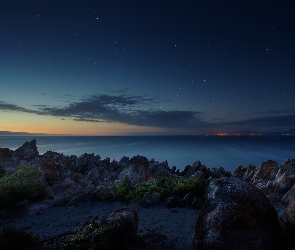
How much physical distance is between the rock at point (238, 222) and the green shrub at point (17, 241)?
17.3 ft

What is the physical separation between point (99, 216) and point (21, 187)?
5.89m

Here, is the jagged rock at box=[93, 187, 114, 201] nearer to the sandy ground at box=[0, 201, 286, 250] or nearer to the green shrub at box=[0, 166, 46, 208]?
the sandy ground at box=[0, 201, 286, 250]

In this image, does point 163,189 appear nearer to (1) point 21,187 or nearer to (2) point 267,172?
(1) point 21,187

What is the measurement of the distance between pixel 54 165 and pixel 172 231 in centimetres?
1331

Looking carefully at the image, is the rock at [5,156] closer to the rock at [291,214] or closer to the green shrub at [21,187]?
the green shrub at [21,187]

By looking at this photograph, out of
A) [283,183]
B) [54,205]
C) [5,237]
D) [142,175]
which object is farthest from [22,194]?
[283,183]

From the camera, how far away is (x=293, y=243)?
21.8 ft

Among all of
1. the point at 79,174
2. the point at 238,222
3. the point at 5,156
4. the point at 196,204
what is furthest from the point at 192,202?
the point at 5,156

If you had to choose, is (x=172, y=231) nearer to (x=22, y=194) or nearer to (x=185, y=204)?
(x=185, y=204)

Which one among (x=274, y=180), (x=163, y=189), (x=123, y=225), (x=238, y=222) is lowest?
(x=163, y=189)

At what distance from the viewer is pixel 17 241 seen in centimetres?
735

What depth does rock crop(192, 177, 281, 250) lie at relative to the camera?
612 centimetres

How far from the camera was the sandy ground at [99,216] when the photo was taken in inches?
402

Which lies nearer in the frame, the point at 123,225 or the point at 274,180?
the point at 123,225
